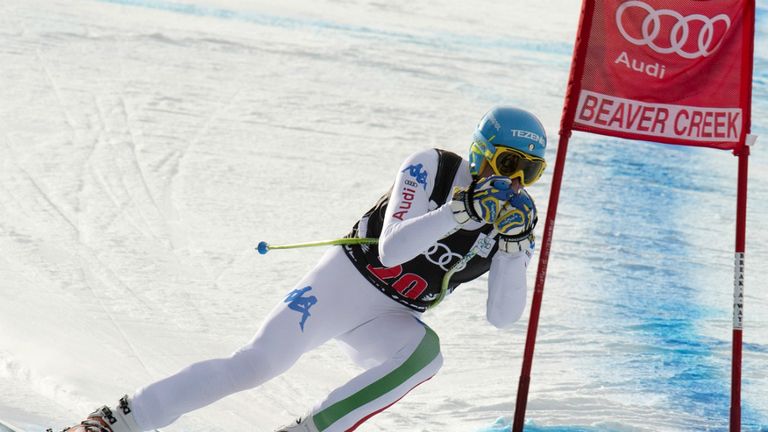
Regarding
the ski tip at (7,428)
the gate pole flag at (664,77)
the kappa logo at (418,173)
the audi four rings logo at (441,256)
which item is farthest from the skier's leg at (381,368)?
the ski tip at (7,428)

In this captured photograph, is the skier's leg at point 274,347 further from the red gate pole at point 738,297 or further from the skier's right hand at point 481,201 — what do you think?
the red gate pole at point 738,297

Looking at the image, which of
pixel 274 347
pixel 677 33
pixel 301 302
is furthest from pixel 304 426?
pixel 677 33

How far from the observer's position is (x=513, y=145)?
3586 mm

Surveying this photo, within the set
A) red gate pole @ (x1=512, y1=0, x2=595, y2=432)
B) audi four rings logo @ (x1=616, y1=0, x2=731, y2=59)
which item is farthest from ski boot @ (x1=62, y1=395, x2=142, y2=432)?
audi four rings logo @ (x1=616, y1=0, x2=731, y2=59)

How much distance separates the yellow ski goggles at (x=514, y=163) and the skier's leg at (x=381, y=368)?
66 cm

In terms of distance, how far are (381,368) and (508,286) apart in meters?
0.54

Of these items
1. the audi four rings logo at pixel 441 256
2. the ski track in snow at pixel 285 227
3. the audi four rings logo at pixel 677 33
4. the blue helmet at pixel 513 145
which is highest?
the audi four rings logo at pixel 677 33

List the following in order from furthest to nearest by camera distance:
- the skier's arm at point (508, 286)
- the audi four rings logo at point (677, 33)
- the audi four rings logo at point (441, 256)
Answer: the audi four rings logo at point (677, 33) < the audi four rings logo at point (441, 256) < the skier's arm at point (508, 286)

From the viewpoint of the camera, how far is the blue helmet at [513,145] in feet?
11.8

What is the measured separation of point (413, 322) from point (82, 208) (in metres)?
4.27

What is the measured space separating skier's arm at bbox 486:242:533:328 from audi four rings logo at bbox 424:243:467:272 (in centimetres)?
20

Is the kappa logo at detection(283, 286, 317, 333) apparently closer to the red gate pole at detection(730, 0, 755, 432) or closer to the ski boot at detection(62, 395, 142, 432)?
the ski boot at detection(62, 395, 142, 432)

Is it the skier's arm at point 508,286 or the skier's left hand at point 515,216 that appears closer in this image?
the skier's left hand at point 515,216

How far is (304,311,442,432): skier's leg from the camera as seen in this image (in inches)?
134
